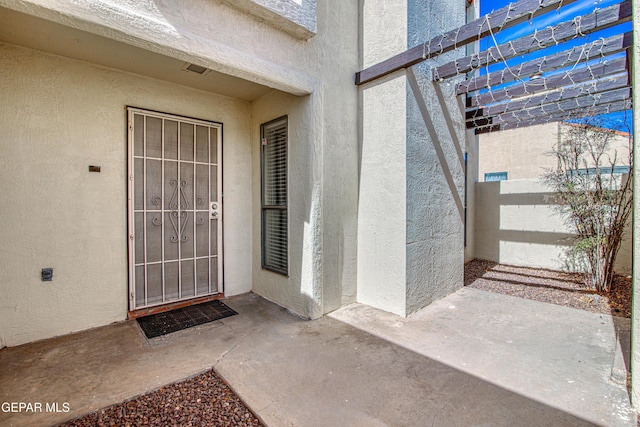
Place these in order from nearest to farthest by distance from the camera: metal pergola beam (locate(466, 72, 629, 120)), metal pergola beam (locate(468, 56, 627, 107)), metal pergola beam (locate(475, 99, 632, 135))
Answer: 1. metal pergola beam (locate(468, 56, 627, 107))
2. metal pergola beam (locate(466, 72, 629, 120))
3. metal pergola beam (locate(475, 99, 632, 135))

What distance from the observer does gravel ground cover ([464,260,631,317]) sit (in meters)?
4.43

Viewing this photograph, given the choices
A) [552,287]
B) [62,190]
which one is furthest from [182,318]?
[552,287]

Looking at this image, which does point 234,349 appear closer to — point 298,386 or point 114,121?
point 298,386

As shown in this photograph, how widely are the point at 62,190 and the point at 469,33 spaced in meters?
4.93

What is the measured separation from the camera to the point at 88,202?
3.51 meters

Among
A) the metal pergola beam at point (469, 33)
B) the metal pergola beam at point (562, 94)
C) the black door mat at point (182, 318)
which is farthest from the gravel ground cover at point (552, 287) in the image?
the black door mat at point (182, 318)

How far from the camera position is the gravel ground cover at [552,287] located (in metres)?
4.43

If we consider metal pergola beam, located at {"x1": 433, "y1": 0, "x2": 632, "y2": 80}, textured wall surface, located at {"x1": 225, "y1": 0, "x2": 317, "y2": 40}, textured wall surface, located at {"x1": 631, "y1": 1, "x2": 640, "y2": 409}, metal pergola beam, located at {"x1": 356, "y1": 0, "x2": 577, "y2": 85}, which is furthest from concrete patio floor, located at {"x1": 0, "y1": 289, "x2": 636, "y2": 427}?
textured wall surface, located at {"x1": 225, "y1": 0, "x2": 317, "y2": 40}

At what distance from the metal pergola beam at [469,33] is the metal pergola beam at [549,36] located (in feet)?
1.22

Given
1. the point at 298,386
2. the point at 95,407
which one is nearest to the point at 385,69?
the point at 298,386

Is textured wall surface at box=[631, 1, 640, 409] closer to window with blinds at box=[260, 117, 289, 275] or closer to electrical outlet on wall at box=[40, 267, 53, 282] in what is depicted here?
window with blinds at box=[260, 117, 289, 275]

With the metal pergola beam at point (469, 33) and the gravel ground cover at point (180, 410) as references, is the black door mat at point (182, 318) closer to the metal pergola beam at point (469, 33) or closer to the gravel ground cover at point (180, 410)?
the gravel ground cover at point (180, 410)

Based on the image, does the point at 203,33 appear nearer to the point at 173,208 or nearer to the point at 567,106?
the point at 173,208

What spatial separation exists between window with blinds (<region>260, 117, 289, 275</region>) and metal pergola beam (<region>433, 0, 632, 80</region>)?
2.57 meters
